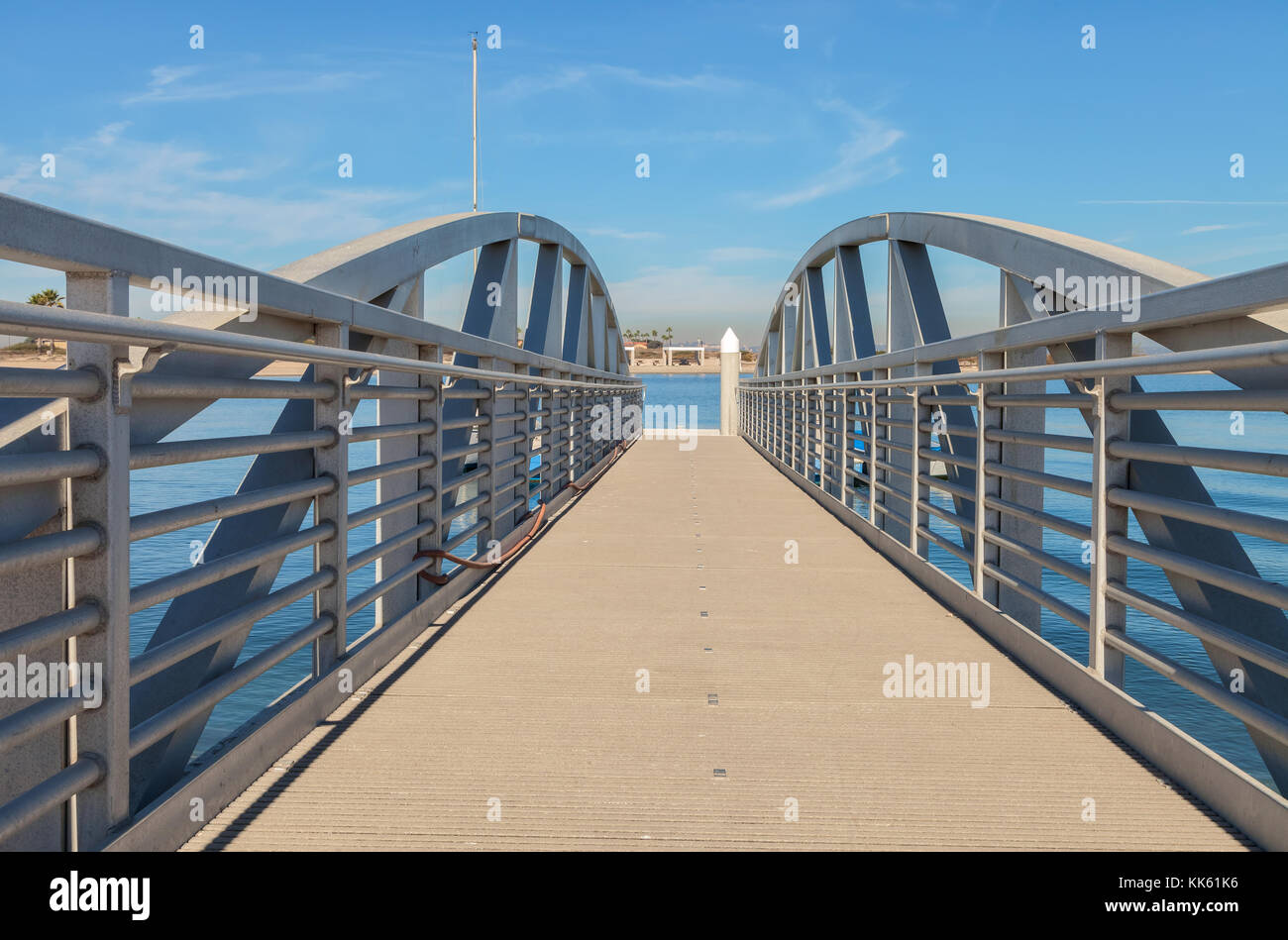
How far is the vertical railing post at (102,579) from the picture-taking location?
188 cm

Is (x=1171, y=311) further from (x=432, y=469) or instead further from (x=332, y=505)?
(x=432, y=469)

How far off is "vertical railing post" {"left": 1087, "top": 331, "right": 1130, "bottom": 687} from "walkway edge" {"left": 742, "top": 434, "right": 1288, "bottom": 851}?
0.11 metres

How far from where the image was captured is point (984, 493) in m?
4.29

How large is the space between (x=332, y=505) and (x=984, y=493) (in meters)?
2.91

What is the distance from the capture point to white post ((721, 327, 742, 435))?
89.7 ft

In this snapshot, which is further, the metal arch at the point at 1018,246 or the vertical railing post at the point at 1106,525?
the metal arch at the point at 1018,246

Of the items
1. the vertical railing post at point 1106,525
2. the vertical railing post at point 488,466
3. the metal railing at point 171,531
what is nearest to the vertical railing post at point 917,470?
the vertical railing post at point 1106,525

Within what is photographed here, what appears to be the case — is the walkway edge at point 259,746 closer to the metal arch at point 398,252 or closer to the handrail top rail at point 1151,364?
the metal arch at point 398,252

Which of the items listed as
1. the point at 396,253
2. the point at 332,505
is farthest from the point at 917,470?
the point at 332,505

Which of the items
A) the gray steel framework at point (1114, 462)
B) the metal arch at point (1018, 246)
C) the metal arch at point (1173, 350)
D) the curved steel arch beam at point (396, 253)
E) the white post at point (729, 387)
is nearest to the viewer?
the gray steel framework at point (1114, 462)

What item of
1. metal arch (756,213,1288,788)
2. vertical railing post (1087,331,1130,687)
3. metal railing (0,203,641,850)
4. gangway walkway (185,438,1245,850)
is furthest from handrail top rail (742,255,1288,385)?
metal railing (0,203,641,850)

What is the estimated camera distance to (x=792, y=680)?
11.5 ft

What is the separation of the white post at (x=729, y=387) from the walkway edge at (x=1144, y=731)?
22626 millimetres

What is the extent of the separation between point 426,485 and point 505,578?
3.99ft
